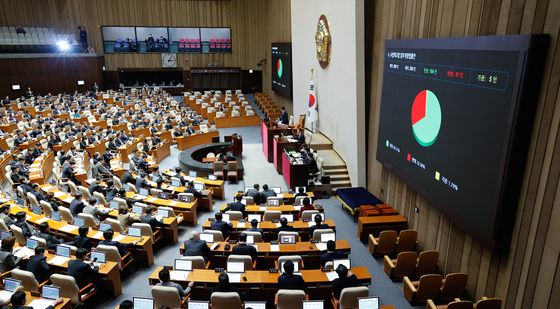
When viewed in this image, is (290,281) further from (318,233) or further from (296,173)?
(296,173)

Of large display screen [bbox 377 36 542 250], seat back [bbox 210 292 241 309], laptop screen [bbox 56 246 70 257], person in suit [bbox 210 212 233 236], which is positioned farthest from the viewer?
person in suit [bbox 210 212 233 236]

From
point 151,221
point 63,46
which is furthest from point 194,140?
point 63,46

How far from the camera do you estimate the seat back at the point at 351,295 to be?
6.27 m

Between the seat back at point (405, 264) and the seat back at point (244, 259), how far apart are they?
9.47ft

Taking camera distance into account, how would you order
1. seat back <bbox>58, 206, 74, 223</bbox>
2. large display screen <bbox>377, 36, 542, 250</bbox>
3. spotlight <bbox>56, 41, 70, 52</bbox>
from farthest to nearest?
spotlight <bbox>56, 41, 70, 52</bbox> → seat back <bbox>58, 206, 74, 223</bbox> → large display screen <bbox>377, 36, 542, 250</bbox>

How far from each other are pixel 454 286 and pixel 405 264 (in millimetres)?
1064

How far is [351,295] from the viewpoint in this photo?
20.7ft

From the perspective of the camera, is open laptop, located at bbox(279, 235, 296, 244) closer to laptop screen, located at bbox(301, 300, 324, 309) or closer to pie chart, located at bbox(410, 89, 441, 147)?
laptop screen, located at bbox(301, 300, 324, 309)

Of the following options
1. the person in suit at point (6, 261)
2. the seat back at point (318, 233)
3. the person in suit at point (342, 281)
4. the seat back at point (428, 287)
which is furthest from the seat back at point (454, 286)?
the person in suit at point (6, 261)

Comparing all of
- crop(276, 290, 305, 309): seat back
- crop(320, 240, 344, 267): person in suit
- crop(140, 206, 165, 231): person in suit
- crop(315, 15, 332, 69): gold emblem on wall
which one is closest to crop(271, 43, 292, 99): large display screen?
crop(315, 15, 332, 69): gold emblem on wall

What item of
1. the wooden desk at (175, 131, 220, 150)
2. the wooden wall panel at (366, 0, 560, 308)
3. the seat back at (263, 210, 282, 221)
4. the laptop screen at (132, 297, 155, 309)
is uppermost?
the wooden wall panel at (366, 0, 560, 308)

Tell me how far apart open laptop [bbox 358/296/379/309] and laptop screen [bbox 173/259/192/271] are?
305cm

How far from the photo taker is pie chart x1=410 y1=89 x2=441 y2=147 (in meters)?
7.79

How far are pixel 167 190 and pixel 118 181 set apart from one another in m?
1.79
